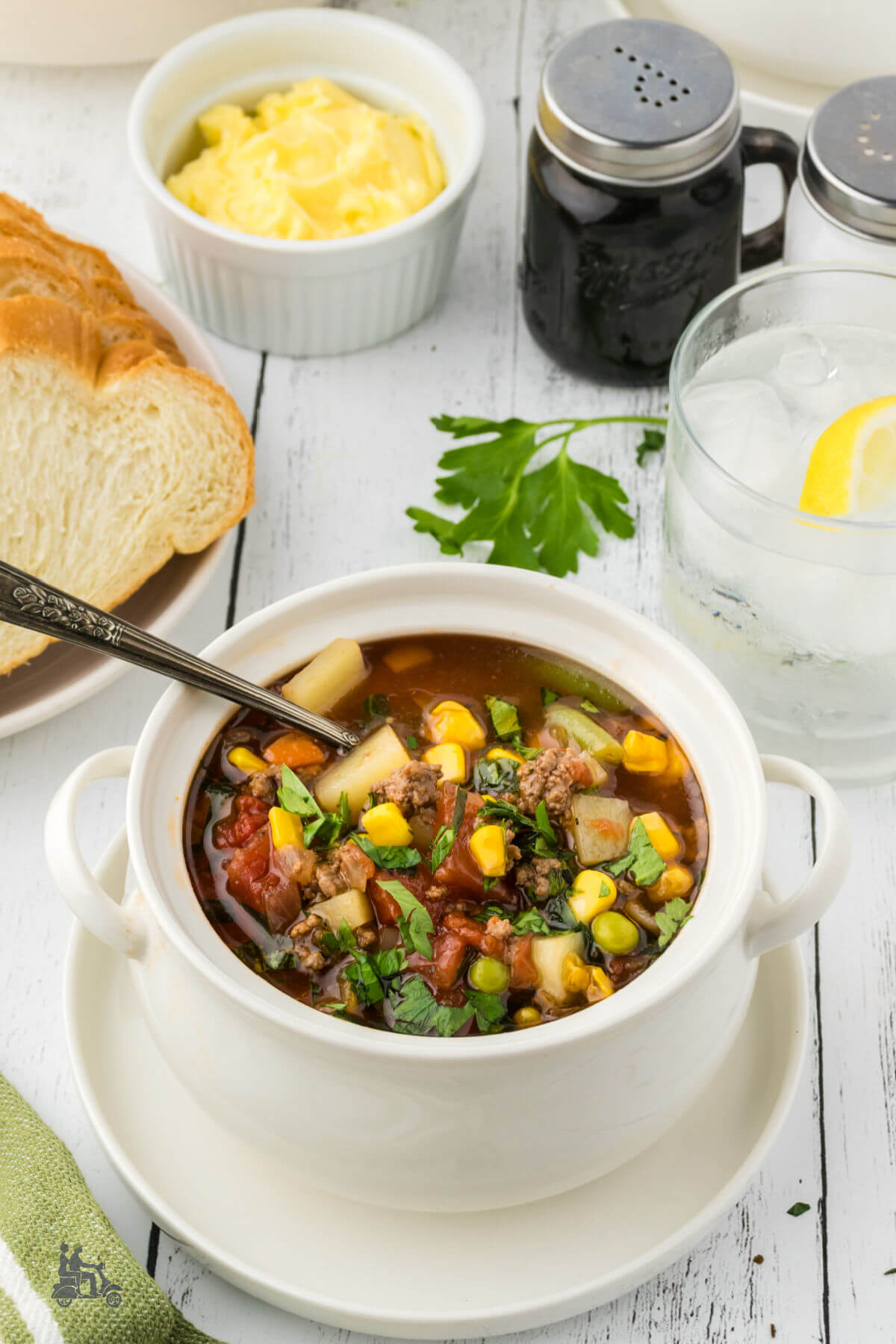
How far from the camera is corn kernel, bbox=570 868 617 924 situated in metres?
1.72

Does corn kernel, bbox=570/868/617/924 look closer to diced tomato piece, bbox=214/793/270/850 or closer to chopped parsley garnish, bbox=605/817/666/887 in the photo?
chopped parsley garnish, bbox=605/817/666/887

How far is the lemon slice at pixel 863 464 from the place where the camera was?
7.10ft

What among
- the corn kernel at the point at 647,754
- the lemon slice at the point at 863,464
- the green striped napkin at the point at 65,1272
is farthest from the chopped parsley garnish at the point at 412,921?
the lemon slice at the point at 863,464

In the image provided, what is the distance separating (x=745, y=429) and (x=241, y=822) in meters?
1.17

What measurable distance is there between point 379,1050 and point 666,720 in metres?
0.63

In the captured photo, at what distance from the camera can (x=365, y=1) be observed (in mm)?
3680

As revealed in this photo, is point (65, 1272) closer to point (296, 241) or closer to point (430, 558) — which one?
point (430, 558)

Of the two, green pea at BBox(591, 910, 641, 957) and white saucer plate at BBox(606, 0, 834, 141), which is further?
white saucer plate at BBox(606, 0, 834, 141)

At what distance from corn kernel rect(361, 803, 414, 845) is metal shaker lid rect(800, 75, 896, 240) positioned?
5.05ft

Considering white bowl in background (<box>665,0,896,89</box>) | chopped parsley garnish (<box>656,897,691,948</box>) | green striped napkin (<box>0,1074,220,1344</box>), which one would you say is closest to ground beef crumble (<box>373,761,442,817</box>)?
chopped parsley garnish (<box>656,897,691,948</box>)

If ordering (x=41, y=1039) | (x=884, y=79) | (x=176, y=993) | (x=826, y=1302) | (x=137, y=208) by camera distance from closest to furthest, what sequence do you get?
(x=176, y=993)
(x=826, y=1302)
(x=41, y=1039)
(x=884, y=79)
(x=137, y=208)

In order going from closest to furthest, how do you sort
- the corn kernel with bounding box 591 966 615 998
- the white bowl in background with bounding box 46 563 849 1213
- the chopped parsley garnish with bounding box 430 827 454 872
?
the white bowl in background with bounding box 46 563 849 1213
the corn kernel with bounding box 591 966 615 998
the chopped parsley garnish with bounding box 430 827 454 872

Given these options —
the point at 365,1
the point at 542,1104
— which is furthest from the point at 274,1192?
the point at 365,1

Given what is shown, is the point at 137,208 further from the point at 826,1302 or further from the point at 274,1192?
the point at 826,1302
